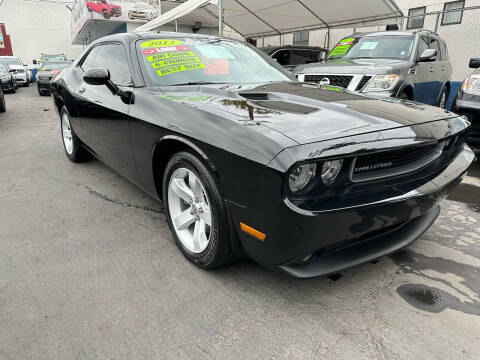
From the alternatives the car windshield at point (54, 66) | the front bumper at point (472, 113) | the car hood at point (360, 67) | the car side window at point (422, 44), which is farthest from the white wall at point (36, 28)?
the front bumper at point (472, 113)

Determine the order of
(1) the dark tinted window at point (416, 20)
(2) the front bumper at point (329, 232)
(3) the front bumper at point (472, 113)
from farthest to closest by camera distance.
→ (1) the dark tinted window at point (416, 20)
(3) the front bumper at point (472, 113)
(2) the front bumper at point (329, 232)

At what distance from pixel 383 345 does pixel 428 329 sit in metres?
0.28

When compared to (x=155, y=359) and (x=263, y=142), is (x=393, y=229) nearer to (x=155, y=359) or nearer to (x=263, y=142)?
(x=263, y=142)

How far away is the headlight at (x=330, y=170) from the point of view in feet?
5.23

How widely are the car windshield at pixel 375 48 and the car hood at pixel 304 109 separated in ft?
13.2

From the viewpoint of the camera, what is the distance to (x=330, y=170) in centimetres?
162

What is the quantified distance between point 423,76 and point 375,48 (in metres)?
0.96

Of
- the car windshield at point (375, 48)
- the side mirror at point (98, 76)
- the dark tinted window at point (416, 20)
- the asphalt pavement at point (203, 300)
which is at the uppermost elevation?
the dark tinted window at point (416, 20)

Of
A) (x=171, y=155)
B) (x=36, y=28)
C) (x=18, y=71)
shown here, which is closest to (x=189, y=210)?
(x=171, y=155)

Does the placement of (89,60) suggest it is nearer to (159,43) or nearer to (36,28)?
(159,43)

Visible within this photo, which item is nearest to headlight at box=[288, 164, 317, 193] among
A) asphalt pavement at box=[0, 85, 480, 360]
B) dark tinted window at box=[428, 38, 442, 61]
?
asphalt pavement at box=[0, 85, 480, 360]

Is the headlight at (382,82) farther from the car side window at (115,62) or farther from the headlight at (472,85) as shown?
the car side window at (115,62)

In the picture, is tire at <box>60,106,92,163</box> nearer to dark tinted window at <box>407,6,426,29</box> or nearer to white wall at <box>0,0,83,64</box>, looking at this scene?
dark tinted window at <box>407,6,426,29</box>

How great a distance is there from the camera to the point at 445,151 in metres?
2.12
